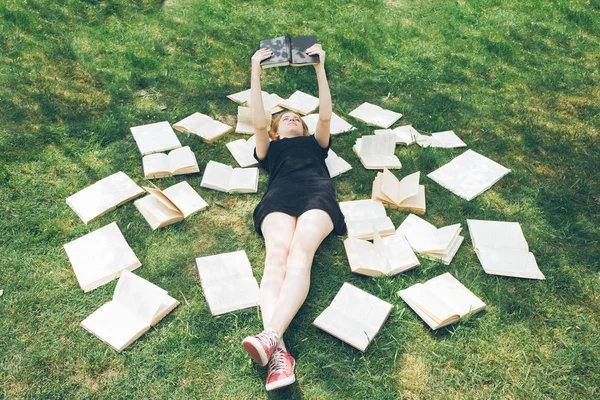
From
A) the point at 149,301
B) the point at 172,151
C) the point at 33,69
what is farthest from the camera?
the point at 33,69

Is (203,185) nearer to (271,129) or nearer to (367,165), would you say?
(271,129)

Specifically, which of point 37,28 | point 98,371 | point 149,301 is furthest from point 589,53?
point 37,28

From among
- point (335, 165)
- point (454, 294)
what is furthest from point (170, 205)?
point (454, 294)

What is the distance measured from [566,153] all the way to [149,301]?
12.9ft

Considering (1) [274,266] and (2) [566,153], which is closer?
(1) [274,266]

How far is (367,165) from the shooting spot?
4055 mm

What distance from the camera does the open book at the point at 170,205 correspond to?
11.1 feet

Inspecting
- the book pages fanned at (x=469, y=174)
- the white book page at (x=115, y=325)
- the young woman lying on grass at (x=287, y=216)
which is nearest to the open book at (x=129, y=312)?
the white book page at (x=115, y=325)

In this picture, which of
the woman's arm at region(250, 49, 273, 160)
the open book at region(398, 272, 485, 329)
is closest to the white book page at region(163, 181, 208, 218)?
the woman's arm at region(250, 49, 273, 160)

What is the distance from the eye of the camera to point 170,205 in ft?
11.0

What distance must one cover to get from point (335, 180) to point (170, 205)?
1.44 m

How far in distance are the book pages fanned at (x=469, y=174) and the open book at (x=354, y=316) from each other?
1440mm

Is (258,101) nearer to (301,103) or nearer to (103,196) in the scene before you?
(301,103)

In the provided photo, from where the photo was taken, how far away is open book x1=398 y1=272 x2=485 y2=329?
2.82m
